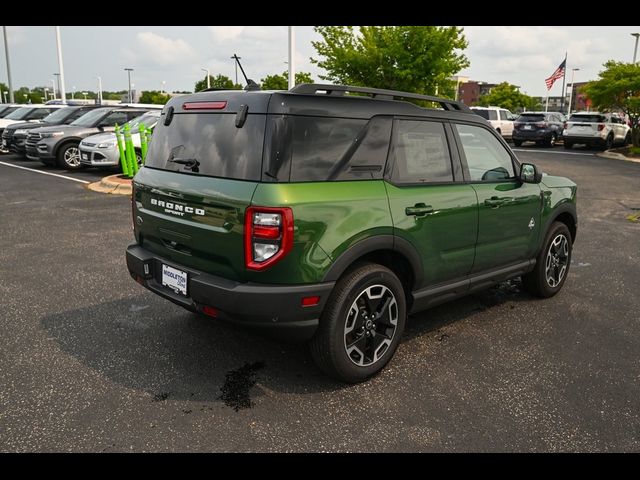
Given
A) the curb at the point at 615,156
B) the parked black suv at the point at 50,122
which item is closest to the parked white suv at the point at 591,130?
the curb at the point at 615,156

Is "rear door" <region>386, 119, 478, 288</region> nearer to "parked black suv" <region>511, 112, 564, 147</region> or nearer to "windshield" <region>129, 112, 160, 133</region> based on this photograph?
"windshield" <region>129, 112, 160, 133</region>

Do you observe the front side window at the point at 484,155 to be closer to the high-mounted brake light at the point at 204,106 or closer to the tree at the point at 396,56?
the high-mounted brake light at the point at 204,106

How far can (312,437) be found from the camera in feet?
9.55

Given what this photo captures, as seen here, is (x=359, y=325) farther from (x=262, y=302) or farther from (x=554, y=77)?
(x=554, y=77)

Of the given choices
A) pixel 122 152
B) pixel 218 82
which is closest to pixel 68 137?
pixel 122 152

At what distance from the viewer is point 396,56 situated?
752 inches

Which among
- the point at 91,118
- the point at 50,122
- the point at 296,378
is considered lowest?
the point at 296,378

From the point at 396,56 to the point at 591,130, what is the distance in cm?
1026

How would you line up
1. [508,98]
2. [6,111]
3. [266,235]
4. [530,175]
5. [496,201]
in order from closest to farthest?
[266,235], [496,201], [530,175], [6,111], [508,98]

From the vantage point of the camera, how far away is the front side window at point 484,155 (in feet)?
13.8

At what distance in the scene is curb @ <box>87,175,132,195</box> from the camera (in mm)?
11359

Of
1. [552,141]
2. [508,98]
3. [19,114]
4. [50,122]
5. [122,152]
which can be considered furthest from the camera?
[508,98]
